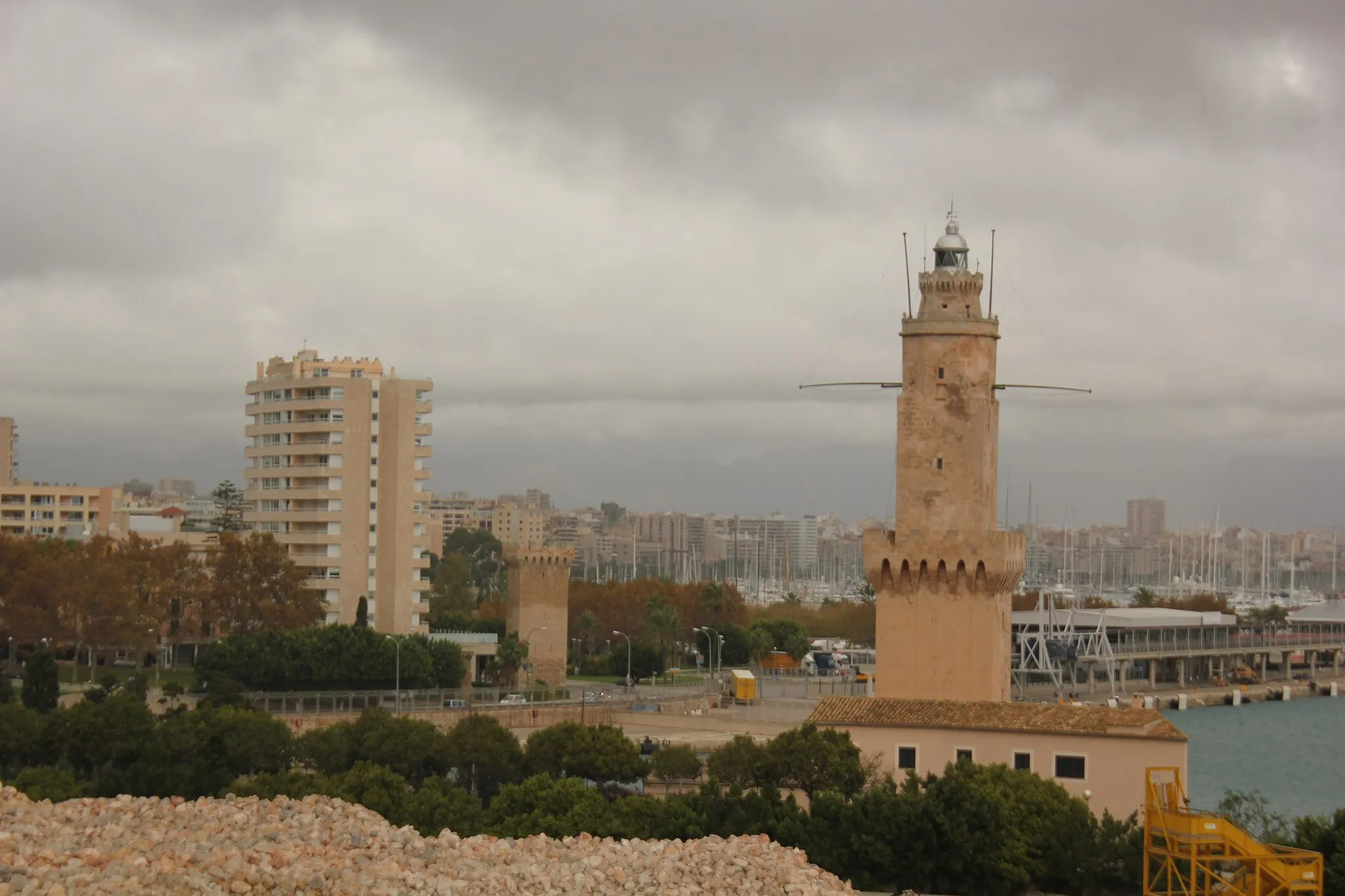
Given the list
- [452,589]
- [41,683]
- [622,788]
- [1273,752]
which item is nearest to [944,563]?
[622,788]

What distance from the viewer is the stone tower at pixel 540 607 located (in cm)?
6475

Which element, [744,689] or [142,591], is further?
[744,689]

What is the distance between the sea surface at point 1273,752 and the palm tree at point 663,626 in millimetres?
21090

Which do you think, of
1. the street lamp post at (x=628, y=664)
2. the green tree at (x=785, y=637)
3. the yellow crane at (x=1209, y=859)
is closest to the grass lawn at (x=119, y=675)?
the street lamp post at (x=628, y=664)

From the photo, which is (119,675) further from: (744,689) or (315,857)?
(315,857)

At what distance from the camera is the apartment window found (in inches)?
1173

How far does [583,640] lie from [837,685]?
17743 mm

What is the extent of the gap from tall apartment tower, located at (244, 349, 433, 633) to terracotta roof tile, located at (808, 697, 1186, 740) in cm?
3584

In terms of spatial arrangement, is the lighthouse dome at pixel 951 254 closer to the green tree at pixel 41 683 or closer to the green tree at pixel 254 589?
the green tree at pixel 41 683

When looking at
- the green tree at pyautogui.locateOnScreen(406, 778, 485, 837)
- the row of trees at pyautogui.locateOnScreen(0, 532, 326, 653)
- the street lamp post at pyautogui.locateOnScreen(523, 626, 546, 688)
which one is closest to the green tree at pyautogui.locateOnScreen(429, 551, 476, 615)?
the street lamp post at pyautogui.locateOnScreen(523, 626, 546, 688)

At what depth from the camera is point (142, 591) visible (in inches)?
2331

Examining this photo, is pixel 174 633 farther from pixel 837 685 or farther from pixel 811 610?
pixel 811 610

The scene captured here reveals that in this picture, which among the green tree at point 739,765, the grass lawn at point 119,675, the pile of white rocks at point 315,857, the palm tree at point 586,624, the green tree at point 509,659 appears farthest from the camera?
the palm tree at point 586,624

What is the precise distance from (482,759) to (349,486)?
30.5 m
